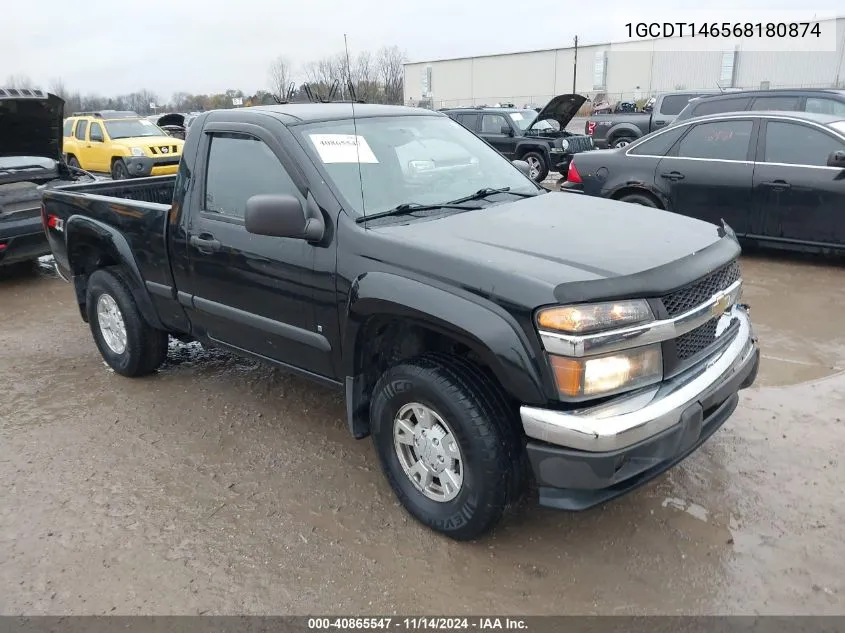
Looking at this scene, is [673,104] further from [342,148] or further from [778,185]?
[342,148]

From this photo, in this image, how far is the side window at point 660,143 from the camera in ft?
24.6

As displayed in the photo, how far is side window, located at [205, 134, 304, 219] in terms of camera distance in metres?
3.42

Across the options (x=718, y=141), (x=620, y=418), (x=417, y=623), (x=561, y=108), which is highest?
(x=561, y=108)

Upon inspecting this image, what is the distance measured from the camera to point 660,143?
7.58 m

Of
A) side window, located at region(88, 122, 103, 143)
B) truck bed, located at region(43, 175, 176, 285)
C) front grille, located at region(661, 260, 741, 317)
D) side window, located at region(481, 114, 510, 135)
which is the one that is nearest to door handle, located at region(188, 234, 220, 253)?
truck bed, located at region(43, 175, 176, 285)

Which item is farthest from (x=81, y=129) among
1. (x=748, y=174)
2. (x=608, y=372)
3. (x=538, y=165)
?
(x=608, y=372)

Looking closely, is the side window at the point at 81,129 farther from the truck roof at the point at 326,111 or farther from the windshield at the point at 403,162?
the windshield at the point at 403,162

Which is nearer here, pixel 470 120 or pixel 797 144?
pixel 797 144

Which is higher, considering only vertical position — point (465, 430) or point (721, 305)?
point (721, 305)

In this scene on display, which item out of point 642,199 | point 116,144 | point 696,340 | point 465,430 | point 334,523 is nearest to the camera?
point 465,430

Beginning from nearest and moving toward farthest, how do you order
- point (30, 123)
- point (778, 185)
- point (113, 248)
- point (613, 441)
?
1. point (613, 441)
2. point (113, 248)
3. point (778, 185)
4. point (30, 123)

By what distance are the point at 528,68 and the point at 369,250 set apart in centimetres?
6337

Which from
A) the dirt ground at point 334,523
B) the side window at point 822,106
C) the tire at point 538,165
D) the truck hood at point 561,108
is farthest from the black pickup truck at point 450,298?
the truck hood at point 561,108

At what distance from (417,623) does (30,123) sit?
22.9ft
